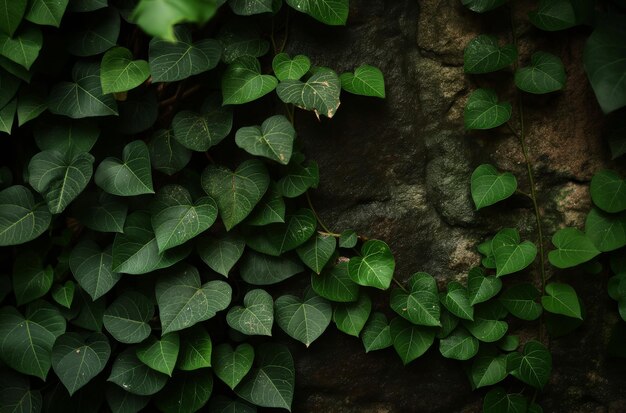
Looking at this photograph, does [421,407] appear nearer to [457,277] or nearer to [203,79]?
[457,277]

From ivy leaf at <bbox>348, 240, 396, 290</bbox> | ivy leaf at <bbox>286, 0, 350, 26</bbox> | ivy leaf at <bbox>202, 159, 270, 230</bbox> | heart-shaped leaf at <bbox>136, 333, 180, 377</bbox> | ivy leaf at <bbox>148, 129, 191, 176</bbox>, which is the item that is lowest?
heart-shaped leaf at <bbox>136, 333, 180, 377</bbox>

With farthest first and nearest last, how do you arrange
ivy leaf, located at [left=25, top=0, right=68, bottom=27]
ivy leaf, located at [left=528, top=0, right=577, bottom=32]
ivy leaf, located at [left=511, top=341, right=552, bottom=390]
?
ivy leaf, located at [left=511, top=341, right=552, bottom=390], ivy leaf, located at [left=528, top=0, right=577, bottom=32], ivy leaf, located at [left=25, top=0, right=68, bottom=27]

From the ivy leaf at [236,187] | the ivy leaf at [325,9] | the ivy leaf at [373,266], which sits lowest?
the ivy leaf at [373,266]

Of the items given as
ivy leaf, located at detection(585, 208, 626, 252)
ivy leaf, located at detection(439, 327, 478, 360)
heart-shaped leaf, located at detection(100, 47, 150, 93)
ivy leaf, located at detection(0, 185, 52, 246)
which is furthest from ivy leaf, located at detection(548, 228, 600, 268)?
ivy leaf, located at detection(0, 185, 52, 246)

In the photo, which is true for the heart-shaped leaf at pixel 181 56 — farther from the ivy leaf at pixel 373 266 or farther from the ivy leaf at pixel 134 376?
the ivy leaf at pixel 134 376

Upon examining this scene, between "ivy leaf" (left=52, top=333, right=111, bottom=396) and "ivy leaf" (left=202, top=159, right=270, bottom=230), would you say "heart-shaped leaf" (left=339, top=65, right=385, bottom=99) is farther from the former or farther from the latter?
"ivy leaf" (left=52, top=333, right=111, bottom=396)

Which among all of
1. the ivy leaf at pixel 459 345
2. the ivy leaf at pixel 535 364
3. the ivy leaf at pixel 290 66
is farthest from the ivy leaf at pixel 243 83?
the ivy leaf at pixel 535 364

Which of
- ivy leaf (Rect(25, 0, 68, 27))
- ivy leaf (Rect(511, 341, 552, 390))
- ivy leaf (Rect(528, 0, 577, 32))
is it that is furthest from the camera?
ivy leaf (Rect(511, 341, 552, 390))
